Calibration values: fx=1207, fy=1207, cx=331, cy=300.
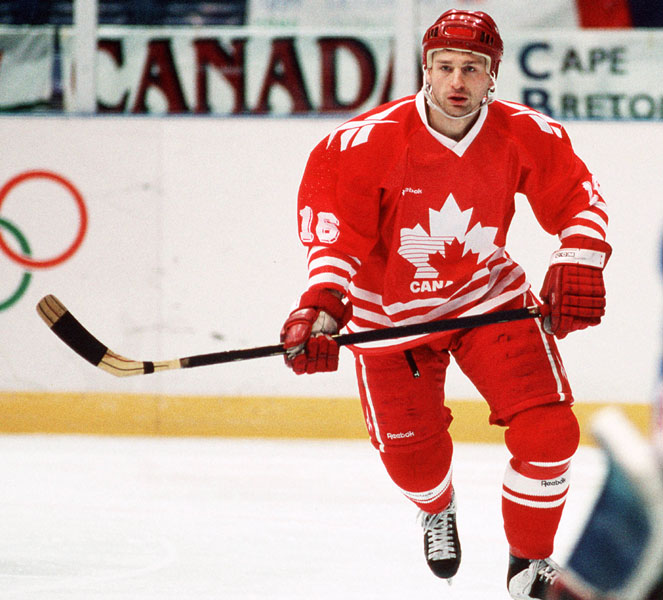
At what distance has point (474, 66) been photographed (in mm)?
2408

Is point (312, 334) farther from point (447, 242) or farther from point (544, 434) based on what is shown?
point (544, 434)

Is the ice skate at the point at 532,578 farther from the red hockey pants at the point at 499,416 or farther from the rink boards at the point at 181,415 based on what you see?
the rink boards at the point at 181,415

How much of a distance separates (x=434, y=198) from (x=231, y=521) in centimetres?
126

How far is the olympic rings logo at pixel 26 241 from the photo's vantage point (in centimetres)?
489

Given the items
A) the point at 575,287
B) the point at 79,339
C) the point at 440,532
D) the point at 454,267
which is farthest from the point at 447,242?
the point at 79,339

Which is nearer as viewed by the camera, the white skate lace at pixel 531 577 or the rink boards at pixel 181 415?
the white skate lace at pixel 531 577

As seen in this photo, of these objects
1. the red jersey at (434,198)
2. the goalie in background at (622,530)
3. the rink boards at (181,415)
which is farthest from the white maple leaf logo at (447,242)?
the rink boards at (181,415)

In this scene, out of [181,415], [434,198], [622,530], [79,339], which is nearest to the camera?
[622,530]

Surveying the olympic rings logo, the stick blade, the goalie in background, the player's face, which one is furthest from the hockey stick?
the olympic rings logo

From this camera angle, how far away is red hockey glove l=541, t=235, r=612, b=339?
92.8 inches

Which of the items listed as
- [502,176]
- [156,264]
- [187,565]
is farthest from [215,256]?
[502,176]

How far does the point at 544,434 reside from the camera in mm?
2359

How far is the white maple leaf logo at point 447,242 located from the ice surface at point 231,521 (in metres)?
0.69

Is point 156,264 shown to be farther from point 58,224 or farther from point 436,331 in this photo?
point 436,331
